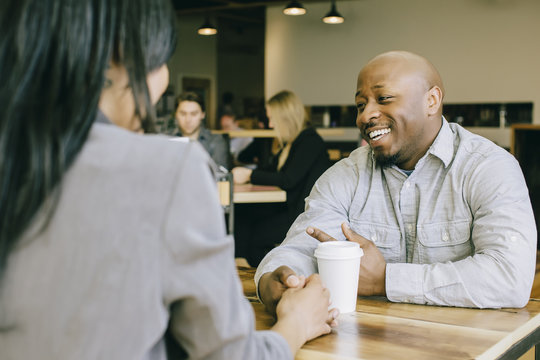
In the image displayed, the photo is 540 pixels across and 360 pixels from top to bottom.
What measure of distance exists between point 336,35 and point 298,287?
796 cm

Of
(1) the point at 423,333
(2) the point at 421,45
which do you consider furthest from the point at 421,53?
(1) the point at 423,333

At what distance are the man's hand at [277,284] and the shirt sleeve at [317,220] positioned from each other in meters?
0.09

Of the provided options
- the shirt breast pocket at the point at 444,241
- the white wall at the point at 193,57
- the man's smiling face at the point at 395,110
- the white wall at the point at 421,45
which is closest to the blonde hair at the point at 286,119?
the man's smiling face at the point at 395,110

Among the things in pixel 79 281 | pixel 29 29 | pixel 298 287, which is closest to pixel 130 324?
pixel 79 281

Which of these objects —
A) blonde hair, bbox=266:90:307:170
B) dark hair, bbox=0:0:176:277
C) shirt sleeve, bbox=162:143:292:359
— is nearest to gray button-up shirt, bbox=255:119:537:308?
shirt sleeve, bbox=162:143:292:359

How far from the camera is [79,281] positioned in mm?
694

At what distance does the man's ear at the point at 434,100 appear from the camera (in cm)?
181

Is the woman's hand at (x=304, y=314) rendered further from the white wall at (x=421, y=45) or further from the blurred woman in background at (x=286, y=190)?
the white wall at (x=421, y=45)

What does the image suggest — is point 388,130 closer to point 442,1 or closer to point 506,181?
point 506,181

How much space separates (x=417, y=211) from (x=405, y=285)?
324 millimetres

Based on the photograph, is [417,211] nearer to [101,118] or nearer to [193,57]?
[101,118]

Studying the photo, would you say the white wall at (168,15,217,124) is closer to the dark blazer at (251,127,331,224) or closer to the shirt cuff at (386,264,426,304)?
the dark blazer at (251,127,331,224)

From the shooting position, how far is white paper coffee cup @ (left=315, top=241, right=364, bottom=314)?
1.32m

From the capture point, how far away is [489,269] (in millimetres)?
1429
